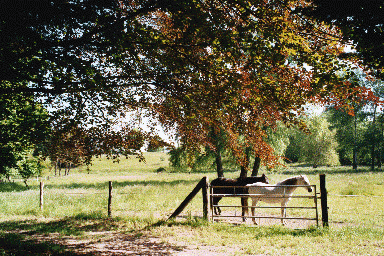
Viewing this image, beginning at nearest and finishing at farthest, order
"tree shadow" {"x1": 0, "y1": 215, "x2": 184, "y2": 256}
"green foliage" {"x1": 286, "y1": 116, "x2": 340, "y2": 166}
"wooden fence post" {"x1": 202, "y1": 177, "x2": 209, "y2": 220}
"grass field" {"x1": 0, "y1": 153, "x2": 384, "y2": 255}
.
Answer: "grass field" {"x1": 0, "y1": 153, "x2": 384, "y2": 255}
"tree shadow" {"x1": 0, "y1": 215, "x2": 184, "y2": 256}
"wooden fence post" {"x1": 202, "y1": 177, "x2": 209, "y2": 220}
"green foliage" {"x1": 286, "y1": 116, "x2": 340, "y2": 166}

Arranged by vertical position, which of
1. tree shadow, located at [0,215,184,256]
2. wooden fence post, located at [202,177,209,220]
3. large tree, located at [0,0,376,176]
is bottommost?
tree shadow, located at [0,215,184,256]

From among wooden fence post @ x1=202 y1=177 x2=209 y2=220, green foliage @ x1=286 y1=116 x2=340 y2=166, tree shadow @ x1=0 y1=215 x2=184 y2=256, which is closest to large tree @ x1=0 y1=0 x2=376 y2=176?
wooden fence post @ x1=202 y1=177 x2=209 y2=220

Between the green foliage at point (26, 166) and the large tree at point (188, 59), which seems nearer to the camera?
the large tree at point (188, 59)

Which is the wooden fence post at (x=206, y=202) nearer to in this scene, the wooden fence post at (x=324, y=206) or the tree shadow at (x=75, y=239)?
the tree shadow at (x=75, y=239)

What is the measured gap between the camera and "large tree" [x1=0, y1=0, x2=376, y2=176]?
5402 mm

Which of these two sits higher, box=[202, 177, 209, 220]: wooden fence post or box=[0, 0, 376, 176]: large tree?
box=[0, 0, 376, 176]: large tree

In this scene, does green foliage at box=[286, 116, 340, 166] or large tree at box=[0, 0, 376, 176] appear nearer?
large tree at box=[0, 0, 376, 176]

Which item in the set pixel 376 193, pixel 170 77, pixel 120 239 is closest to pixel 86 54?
pixel 170 77

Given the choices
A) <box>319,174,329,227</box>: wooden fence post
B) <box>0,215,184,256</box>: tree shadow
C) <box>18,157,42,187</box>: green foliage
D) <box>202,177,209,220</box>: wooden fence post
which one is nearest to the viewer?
<box>0,215,184,256</box>: tree shadow

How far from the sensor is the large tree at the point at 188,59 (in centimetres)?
540

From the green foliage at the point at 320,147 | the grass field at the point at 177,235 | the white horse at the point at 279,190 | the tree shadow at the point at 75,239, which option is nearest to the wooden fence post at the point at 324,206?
the grass field at the point at 177,235

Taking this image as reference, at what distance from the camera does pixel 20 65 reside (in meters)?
5.86

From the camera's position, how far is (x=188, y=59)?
251 inches

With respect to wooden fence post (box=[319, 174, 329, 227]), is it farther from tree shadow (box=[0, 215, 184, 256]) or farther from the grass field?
tree shadow (box=[0, 215, 184, 256])
